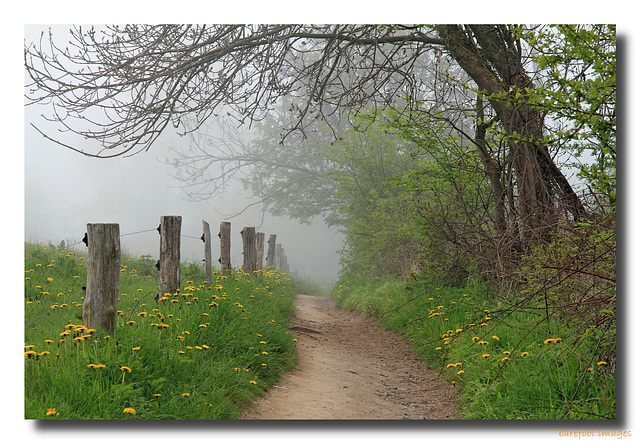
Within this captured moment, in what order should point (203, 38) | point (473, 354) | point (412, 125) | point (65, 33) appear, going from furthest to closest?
point (412, 125), point (203, 38), point (65, 33), point (473, 354)

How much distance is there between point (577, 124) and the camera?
381cm

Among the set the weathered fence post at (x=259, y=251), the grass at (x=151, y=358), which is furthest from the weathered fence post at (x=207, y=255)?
the weathered fence post at (x=259, y=251)

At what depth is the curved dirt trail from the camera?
408 cm

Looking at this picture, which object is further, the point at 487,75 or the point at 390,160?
the point at 390,160

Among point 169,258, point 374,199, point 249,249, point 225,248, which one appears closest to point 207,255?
point 225,248

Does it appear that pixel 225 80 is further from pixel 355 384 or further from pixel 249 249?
pixel 249 249

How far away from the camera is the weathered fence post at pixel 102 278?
155 inches

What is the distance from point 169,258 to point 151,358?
2.39 m

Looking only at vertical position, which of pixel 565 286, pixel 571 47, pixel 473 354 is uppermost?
pixel 571 47

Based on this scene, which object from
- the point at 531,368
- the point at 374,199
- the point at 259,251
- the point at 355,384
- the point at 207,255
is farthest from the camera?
the point at 374,199

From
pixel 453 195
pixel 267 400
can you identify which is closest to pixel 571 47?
pixel 453 195

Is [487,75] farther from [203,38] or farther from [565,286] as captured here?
[203,38]

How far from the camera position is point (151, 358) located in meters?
3.55

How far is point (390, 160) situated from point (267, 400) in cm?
1077
